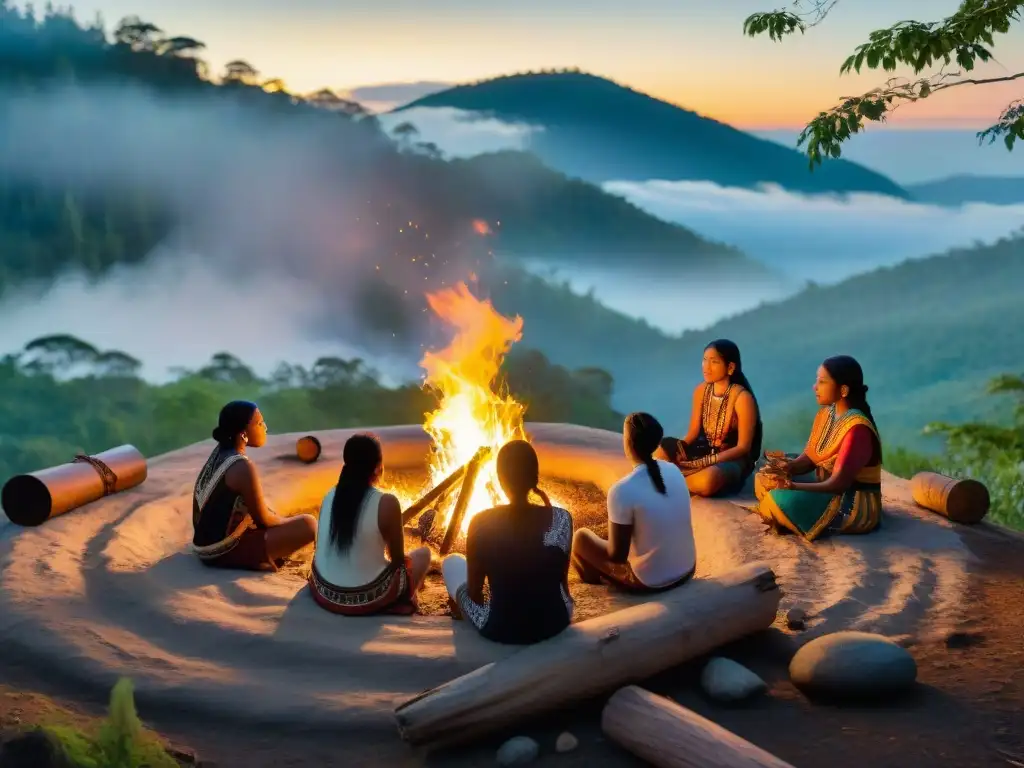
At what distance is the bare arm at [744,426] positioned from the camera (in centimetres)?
718

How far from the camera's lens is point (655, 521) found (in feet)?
16.7

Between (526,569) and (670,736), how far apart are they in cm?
100

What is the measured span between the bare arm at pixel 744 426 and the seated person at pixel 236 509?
326cm

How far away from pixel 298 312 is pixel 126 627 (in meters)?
18.0

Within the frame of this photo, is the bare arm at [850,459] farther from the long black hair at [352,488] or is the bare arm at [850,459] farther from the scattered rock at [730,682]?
the long black hair at [352,488]

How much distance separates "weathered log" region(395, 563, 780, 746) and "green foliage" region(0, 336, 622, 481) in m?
13.4

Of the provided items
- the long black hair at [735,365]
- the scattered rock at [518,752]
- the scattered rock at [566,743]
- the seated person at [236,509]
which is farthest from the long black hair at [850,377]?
the seated person at [236,509]

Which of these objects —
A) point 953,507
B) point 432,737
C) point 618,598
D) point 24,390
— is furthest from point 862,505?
point 24,390

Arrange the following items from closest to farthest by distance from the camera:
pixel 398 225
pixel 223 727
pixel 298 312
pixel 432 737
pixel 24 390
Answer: pixel 432 737
pixel 223 727
pixel 24 390
pixel 298 312
pixel 398 225

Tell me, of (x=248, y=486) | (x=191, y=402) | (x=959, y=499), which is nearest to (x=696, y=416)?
(x=959, y=499)

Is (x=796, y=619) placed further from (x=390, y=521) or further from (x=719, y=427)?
(x=719, y=427)

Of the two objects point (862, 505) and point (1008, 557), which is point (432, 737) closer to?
point (862, 505)

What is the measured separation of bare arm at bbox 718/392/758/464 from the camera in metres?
7.18

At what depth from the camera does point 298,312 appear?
22594mm
